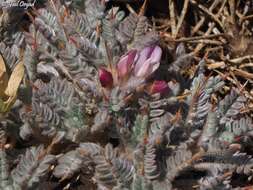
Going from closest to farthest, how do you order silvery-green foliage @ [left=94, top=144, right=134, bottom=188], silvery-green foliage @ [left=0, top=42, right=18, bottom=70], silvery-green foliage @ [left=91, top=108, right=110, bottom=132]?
silvery-green foliage @ [left=94, top=144, right=134, bottom=188]
silvery-green foliage @ [left=91, top=108, right=110, bottom=132]
silvery-green foliage @ [left=0, top=42, right=18, bottom=70]

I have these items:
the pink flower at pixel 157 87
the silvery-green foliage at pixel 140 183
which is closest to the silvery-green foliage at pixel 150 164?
the silvery-green foliage at pixel 140 183

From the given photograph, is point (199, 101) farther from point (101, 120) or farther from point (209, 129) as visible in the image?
point (101, 120)

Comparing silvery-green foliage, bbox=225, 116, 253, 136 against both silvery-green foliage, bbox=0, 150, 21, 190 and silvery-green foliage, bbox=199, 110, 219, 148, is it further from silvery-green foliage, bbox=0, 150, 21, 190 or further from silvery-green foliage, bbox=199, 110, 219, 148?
silvery-green foliage, bbox=0, 150, 21, 190

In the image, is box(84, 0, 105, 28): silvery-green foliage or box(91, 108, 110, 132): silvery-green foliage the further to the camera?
box(84, 0, 105, 28): silvery-green foliage

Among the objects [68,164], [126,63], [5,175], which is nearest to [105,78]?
[126,63]

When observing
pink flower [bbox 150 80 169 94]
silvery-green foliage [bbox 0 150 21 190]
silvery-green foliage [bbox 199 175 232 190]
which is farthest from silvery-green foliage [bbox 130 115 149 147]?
silvery-green foliage [bbox 0 150 21 190]

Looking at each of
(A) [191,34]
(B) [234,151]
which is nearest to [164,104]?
(B) [234,151]

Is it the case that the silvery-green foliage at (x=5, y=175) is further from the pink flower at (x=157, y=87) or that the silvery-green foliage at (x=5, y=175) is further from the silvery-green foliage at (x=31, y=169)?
the pink flower at (x=157, y=87)
